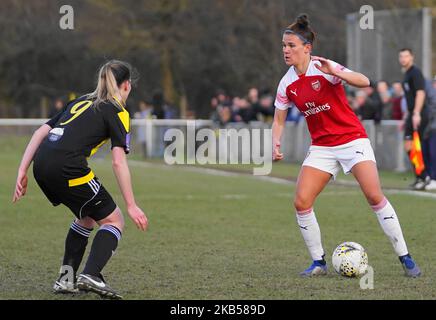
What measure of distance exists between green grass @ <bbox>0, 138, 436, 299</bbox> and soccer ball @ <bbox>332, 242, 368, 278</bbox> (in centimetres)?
12

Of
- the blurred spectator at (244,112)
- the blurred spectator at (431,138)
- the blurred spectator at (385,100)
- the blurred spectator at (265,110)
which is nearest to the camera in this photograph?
the blurred spectator at (431,138)

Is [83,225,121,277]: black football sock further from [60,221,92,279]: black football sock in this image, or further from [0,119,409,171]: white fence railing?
[0,119,409,171]: white fence railing

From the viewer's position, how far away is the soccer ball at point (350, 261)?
309 inches

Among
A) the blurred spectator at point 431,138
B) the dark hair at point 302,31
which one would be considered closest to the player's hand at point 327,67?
the dark hair at point 302,31

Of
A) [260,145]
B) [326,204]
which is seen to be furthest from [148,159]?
[326,204]

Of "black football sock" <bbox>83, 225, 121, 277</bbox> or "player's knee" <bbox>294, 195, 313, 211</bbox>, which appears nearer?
"black football sock" <bbox>83, 225, 121, 277</bbox>

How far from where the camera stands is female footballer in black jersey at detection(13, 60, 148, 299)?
674cm

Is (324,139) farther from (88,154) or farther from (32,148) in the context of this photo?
(32,148)

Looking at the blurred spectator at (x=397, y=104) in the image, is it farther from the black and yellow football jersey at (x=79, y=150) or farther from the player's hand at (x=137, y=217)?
the player's hand at (x=137, y=217)

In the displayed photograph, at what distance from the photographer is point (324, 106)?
789 cm

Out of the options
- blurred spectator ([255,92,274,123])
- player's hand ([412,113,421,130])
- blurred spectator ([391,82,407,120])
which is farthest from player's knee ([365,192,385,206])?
blurred spectator ([255,92,274,123])

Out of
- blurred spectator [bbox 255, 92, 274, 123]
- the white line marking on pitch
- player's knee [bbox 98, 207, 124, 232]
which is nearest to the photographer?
player's knee [bbox 98, 207, 124, 232]

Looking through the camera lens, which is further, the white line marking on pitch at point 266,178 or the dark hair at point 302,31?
the white line marking on pitch at point 266,178

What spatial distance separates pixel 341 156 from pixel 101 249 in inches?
87.1
